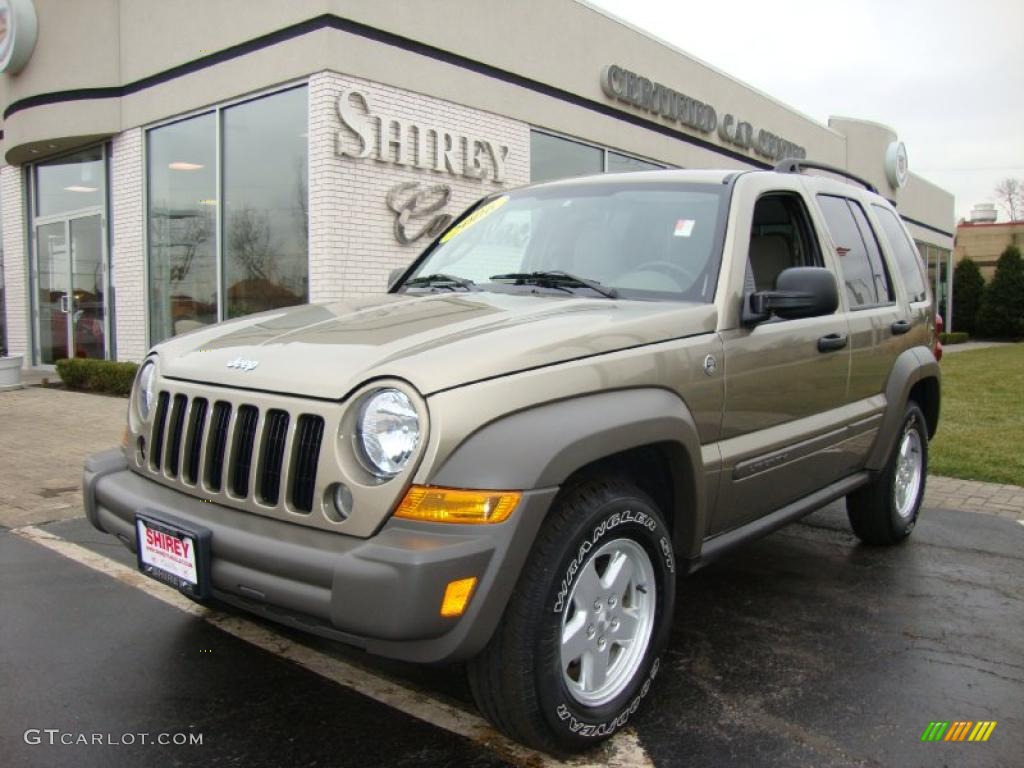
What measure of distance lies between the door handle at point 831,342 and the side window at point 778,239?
329mm

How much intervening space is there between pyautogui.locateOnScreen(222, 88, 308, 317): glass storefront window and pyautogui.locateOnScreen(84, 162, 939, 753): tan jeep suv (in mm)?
6449

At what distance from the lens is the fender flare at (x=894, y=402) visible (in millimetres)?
4418

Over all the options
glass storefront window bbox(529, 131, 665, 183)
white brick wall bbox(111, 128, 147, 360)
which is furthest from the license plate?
white brick wall bbox(111, 128, 147, 360)

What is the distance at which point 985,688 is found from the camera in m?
3.15

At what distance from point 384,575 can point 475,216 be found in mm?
2553

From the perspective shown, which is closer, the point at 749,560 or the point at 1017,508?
the point at 749,560

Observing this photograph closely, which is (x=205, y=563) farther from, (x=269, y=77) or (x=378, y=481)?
(x=269, y=77)

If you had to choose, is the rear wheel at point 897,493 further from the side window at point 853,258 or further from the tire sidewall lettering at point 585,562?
the tire sidewall lettering at point 585,562

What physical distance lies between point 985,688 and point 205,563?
2732mm

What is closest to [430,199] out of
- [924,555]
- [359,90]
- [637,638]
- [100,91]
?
[359,90]

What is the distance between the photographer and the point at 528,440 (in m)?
2.38

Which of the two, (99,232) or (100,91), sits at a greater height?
(100,91)

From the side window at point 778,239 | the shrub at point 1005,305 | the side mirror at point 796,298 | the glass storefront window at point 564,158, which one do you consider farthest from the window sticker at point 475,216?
the shrub at point 1005,305

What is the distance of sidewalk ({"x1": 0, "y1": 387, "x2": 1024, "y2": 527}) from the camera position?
5.66m
